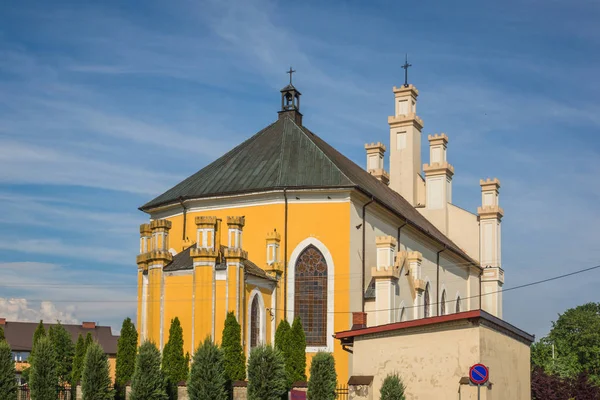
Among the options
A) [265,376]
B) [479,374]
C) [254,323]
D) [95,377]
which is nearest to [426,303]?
[254,323]

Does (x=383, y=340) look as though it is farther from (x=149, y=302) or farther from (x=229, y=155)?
(x=229, y=155)

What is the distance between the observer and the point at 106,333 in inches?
3445

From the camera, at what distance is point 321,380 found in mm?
28188

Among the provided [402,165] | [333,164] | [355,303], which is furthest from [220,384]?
[402,165]

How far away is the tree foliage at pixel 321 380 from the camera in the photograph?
28188 mm

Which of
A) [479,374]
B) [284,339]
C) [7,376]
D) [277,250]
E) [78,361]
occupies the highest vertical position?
[277,250]

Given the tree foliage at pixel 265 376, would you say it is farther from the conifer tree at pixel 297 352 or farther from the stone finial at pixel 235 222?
the stone finial at pixel 235 222

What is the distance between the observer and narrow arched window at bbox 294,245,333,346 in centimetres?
3703

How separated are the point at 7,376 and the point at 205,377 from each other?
7.90 meters

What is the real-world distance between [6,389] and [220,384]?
8.32 metres

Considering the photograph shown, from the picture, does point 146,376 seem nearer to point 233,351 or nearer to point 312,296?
point 233,351

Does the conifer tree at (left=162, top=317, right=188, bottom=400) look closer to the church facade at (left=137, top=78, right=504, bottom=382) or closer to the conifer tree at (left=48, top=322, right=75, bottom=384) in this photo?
the church facade at (left=137, top=78, right=504, bottom=382)

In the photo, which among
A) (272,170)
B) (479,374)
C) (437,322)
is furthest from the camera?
(272,170)

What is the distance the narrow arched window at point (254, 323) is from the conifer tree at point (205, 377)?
6845 millimetres
